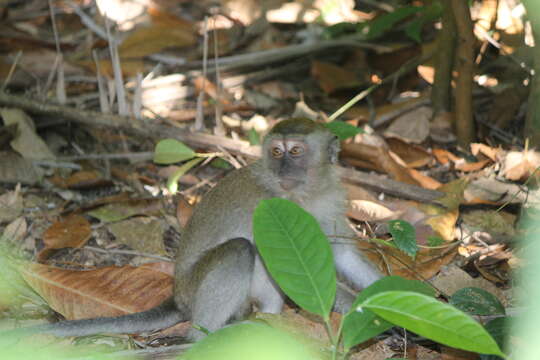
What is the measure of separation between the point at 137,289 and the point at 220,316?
70cm

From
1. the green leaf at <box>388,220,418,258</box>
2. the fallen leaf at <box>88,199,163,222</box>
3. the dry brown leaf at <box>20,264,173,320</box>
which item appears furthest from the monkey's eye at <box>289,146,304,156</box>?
the fallen leaf at <box>88,199,163,222</box>

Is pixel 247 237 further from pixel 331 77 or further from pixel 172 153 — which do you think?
pixel 331 77

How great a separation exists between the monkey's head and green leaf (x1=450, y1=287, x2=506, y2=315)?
130cm

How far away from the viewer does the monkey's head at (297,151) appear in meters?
4.38

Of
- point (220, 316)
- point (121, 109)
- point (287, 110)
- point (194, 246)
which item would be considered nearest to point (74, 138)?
point (121, 109)

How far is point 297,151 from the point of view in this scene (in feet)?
14.5

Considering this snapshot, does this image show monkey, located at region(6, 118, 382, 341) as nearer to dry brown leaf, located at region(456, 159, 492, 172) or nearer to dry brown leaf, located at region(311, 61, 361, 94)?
dry brown leaf, located at region(456, 159, 492, 172)

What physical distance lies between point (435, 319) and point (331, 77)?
5.27 metres

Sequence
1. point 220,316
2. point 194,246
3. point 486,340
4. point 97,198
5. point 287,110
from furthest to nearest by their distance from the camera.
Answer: point 287,110
point 97,198
point 194,246
point 220,316
point 486,340

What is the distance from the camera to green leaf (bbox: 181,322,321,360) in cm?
191

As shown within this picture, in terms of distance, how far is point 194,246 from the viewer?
14.9 ft

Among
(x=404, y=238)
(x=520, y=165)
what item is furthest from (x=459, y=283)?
(x=520, y=165)

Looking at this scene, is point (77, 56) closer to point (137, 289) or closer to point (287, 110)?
point (287, 110)

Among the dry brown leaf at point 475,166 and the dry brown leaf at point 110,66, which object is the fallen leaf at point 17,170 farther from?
the dry brown leaf at point 475,166
